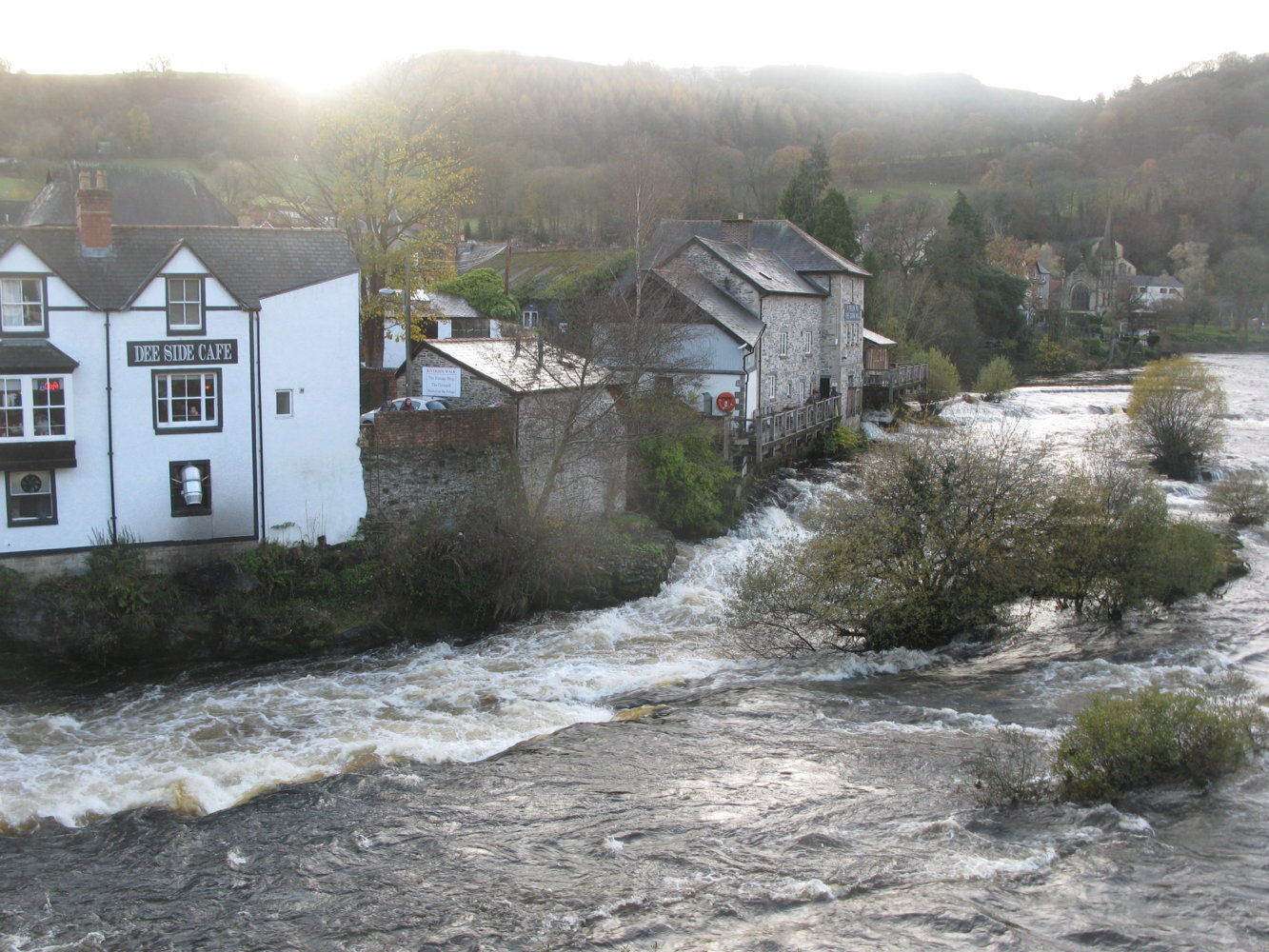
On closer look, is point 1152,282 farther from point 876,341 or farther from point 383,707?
point 383,707

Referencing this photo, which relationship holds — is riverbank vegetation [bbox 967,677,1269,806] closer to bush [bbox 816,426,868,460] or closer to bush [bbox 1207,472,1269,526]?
bush [bbox 1207,472,1269,526]

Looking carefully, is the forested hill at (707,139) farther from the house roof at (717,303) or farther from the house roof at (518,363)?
the house roof at (518,363)

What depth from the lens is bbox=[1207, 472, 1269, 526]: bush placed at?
27.6 meters

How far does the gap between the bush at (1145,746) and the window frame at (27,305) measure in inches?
696

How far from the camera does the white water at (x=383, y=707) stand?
1371 centimetres

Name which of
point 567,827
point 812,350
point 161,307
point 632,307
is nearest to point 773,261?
point 812,350

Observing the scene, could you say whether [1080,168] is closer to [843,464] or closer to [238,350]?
[843,464]

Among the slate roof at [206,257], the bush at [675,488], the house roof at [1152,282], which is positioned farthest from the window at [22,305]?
the house roof at [1152,282]

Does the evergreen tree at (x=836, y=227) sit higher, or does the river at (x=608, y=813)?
the evergreen tree at (x=836, y=227)

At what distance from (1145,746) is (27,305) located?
61.5 ft

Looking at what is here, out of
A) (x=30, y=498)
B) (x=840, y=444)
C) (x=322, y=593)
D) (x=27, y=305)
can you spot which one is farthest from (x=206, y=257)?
(x=840, y=444)

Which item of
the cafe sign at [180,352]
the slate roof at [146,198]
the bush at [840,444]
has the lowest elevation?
the bush at [840,444]

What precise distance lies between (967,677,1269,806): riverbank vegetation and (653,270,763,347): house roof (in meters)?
21.0

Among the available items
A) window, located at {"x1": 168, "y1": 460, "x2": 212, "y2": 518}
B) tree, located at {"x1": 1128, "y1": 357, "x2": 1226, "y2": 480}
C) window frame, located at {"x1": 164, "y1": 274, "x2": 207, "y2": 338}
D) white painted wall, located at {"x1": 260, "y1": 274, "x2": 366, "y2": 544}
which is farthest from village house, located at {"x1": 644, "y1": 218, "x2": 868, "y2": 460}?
window, located at {"x1": 168, "y1": 460, "x2": 212, "y2": 518}
